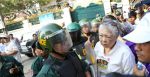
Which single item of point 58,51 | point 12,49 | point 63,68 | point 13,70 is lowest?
point 12,49

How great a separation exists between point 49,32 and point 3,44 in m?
5.62

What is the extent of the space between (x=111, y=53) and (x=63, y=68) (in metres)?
0.75

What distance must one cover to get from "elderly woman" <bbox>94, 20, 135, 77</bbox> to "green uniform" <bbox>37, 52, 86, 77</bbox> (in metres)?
0.37

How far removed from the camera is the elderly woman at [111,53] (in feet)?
11.4

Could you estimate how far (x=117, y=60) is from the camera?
3.51 meters

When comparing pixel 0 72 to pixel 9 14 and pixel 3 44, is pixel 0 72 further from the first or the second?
pixel 9 14

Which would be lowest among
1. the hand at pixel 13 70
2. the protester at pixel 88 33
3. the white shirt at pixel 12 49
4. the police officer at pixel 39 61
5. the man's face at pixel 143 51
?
the white shirt at pixel 12 49

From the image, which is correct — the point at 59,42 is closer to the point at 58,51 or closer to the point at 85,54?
the point at 58,51

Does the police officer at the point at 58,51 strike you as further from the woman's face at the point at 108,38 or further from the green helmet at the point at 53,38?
the woman's face at the point at 108,38

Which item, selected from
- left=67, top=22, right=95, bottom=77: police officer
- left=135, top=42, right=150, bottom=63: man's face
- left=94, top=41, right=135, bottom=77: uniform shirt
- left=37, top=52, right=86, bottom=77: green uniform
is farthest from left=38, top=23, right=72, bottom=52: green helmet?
left=135, top=42, right=150, bottom=63: man's face

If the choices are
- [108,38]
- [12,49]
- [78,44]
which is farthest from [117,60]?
[12,49]

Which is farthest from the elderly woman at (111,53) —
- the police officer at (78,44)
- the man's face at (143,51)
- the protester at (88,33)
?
the man's face at (143,51)

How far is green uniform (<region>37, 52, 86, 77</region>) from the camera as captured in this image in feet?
9.82

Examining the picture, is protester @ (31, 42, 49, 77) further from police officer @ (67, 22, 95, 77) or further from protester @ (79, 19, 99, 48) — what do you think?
protester @ (79, 19, 99, 48)
